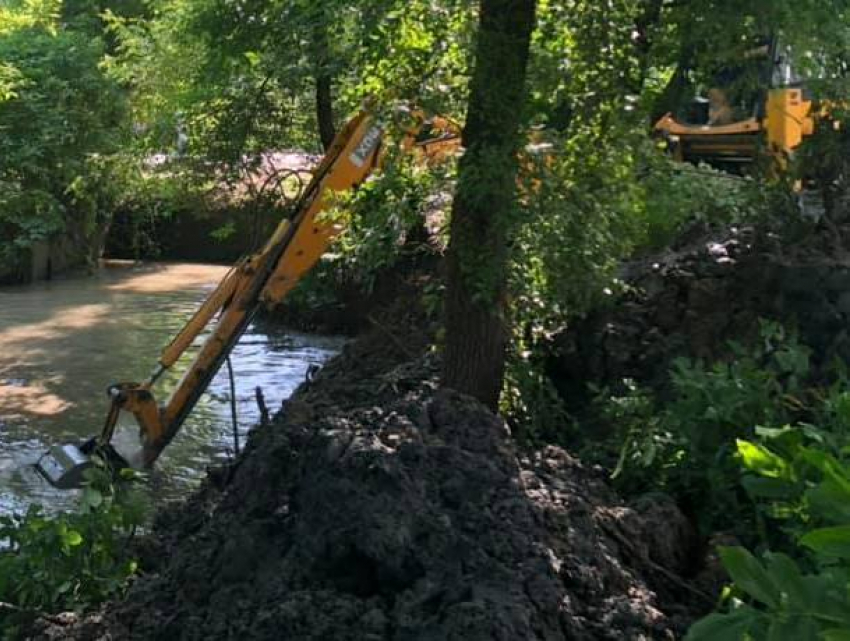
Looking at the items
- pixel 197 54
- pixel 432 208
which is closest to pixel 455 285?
pixel 432 208

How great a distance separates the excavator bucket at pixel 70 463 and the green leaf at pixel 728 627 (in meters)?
5.45

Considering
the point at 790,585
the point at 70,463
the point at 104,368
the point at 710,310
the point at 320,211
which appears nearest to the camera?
the point at 790,585

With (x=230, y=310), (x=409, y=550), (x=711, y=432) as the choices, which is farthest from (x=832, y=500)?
(x=230, y=310)

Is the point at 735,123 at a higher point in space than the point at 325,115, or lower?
higher

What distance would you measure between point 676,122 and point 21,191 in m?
9.33

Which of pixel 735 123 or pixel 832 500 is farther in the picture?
pixel 735 123

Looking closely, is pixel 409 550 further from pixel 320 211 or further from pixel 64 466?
pixel 64 466

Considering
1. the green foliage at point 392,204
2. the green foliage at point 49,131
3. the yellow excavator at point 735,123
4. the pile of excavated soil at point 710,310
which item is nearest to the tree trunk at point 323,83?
the green foliage at point 392,204

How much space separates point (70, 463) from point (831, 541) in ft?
19.9

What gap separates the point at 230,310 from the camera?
24.5 ft

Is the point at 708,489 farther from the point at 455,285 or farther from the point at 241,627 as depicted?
the point at 241,627

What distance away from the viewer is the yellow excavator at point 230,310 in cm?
729

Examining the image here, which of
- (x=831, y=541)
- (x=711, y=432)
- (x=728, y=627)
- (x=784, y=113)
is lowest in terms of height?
(x=711, y=432)

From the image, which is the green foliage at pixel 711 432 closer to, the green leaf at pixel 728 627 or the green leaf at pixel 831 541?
the green leaf at pixel 728 627
